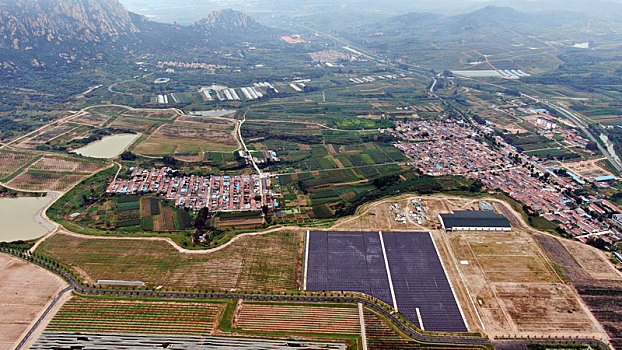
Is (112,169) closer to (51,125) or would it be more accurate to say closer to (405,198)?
(51,125)

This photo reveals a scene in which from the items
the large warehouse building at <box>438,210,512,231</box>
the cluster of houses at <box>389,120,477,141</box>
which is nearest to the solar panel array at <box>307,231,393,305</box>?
the large warehouse building at <box>438,210,512,231</box>

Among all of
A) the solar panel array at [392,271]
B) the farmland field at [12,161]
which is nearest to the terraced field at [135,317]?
the solar panel array at [392,271]

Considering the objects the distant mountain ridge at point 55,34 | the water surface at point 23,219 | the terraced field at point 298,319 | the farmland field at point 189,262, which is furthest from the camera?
the distant mountain ridge at point 55,34

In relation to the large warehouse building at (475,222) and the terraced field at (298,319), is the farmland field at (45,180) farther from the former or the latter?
the large warehouse building at (475,222)

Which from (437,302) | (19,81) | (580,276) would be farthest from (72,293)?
(19,81)

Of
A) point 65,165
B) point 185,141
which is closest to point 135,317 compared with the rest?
point 65,165

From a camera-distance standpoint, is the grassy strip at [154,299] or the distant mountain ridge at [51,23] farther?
the distant mountain ridge at [51,23]

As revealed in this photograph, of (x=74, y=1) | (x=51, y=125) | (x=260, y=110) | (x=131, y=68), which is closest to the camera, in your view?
(x=51, y=125)
